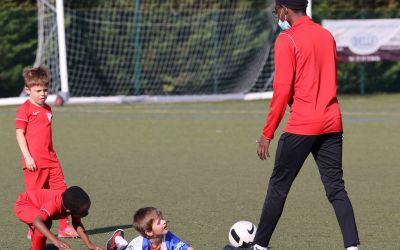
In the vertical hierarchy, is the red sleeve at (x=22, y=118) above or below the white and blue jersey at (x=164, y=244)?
above

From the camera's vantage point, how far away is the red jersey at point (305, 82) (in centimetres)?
717

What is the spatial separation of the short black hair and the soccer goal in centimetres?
1634

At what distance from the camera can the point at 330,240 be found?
335 inches

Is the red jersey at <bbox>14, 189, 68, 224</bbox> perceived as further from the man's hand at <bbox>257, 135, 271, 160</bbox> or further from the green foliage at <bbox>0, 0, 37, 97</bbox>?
the green foliage at <bbox>0, 0, 37, 97</bbox>

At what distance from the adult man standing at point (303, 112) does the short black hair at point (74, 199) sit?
4.02 feet

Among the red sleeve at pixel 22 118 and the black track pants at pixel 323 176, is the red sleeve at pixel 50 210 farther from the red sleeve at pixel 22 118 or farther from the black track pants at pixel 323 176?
the black track pants at pixel 323 176

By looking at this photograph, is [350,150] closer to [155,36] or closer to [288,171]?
[288,171]

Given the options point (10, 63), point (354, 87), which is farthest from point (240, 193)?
point (354, 87)

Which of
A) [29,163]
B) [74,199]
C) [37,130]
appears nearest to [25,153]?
[29,163]

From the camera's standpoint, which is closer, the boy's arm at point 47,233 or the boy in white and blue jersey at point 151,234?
the boy's arm at point 47,233

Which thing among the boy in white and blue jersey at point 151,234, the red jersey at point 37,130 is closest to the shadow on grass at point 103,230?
the red jersey at point 37,130

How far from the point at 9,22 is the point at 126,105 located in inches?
131

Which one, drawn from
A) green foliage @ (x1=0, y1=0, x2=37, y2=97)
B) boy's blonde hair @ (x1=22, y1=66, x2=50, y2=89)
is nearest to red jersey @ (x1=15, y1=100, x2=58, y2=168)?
boy's blonde hair @ (x1=22, y1=66, x2=50, y2=89)

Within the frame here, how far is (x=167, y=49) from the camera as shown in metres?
25.1
